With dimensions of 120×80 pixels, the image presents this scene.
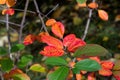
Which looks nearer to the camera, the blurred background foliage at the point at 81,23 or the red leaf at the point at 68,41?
the red leaf at the point at 68,41

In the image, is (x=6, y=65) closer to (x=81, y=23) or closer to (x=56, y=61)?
(x=56, y=61)

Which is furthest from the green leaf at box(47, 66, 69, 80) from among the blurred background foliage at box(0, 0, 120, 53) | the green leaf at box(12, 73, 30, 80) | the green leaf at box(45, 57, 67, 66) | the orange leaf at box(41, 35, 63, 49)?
the blurred background foliage at box(0, 0, 120, 53)

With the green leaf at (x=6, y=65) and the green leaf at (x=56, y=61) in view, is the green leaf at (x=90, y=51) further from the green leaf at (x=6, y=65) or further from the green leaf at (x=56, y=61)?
the green leaf at (x=6, y=65)

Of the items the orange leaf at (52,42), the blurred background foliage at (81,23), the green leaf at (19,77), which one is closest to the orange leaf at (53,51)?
the orange leaf at (52,42)

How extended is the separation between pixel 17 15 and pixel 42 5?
323mm

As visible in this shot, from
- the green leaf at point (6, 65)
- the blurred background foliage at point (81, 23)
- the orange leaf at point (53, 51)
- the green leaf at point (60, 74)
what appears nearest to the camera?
the green leaf at point (60, 74)

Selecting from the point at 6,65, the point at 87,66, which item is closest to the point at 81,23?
the point at 6,65

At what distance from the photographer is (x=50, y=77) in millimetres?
853

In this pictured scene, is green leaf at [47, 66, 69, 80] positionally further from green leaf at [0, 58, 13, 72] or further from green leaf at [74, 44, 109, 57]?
green leaf at [0, 58, 13, 72]

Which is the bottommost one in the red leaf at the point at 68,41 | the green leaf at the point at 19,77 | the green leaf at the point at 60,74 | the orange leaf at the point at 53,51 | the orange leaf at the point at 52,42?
the green leaf at the point at 19,77

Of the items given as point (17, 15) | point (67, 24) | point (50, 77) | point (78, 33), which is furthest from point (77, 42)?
point (17, 15)

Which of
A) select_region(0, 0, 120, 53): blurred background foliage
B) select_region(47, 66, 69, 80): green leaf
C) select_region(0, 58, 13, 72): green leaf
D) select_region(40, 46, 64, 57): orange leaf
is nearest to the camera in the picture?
select_region(47, 66, 69, 80): green leaf

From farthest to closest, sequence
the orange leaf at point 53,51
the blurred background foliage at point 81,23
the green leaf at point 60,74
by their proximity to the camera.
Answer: the blurred background foliage at point 81,23 < the orange leaf at point 53,51 < the green leaf at point 60,74

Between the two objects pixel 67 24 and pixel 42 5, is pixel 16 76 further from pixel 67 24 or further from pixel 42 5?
pixel 42 5
